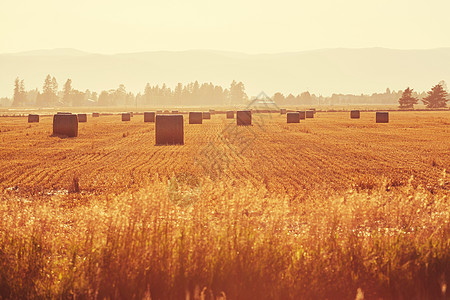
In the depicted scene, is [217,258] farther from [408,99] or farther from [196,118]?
[408,99]

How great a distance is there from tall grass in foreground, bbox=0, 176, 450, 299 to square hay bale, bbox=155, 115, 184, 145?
26.3 metres

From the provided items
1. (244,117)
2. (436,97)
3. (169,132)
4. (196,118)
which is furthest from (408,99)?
(169,132)

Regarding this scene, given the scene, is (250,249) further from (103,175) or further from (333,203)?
(103,175)

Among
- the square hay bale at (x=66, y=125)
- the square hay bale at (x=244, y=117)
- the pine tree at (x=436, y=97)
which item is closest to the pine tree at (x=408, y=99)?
the pine tree at (x=436, y=97)

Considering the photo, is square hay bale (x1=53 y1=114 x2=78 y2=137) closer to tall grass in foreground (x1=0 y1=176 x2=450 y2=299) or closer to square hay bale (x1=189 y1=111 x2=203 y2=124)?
square hay bale (x1=189 y1=111 x2=203 y2=124)

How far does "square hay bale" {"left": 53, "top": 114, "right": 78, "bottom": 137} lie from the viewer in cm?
4278

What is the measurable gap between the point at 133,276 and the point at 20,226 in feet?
9.10

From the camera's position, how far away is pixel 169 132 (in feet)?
116

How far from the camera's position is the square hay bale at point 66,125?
4278cm

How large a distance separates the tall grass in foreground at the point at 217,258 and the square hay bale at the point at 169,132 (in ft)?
86.3

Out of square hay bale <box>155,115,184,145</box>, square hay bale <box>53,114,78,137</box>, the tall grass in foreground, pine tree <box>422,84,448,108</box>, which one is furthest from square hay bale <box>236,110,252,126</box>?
pine tree <box>422,84,448,108</box>

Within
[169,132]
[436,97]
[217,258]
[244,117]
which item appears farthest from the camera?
[436,97]

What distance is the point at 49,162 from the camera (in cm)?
2509

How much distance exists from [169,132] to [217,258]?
28265mm
